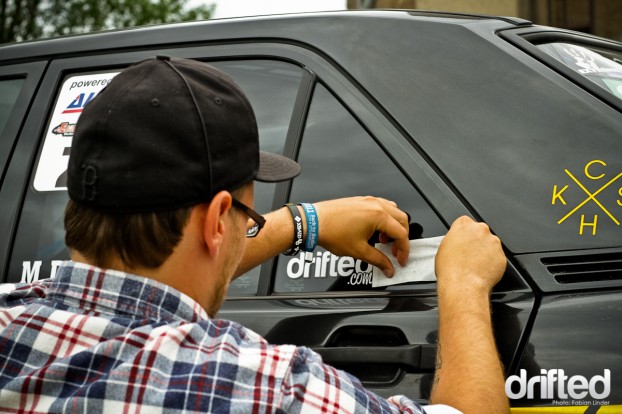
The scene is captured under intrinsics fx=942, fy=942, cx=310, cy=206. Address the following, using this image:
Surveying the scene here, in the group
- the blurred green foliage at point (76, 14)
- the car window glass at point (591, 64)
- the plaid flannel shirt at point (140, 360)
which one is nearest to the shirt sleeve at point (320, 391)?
the plaid flannel shirt at point (140, 360)

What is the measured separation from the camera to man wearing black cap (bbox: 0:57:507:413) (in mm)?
1495

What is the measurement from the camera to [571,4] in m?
13.4

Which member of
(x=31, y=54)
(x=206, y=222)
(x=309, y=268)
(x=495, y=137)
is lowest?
(x=206, y=222)

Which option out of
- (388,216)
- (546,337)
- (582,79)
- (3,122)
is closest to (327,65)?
(388,216)

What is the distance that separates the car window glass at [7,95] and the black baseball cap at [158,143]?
138 centimetres

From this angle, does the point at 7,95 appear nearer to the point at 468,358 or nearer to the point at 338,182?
the point at 338,182

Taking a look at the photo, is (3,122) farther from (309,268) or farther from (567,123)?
(567,123)

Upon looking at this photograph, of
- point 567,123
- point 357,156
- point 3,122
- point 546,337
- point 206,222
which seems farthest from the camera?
point 3,122

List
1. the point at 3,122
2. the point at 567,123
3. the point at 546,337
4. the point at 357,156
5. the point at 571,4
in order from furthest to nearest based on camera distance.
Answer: the point at 571,4 < the point at 3,122 < the point at 357,156 < the point at 567,123 < the point at 546,337

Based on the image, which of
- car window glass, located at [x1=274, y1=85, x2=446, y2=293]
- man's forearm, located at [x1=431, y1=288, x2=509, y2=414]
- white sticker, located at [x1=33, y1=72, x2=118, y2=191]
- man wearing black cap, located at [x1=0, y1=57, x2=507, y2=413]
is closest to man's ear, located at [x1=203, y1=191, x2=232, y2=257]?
man wearing black cap, located at [x1=0, y1=57, x2=507, y2=413]

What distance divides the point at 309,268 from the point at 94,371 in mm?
926

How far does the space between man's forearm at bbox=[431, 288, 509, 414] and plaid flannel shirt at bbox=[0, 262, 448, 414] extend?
0.25m

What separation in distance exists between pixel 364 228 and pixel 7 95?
142 centimetres

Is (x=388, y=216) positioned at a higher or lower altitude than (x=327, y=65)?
lower
